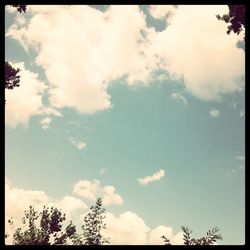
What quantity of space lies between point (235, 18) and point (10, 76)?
11297 mm

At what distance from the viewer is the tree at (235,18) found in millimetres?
12641

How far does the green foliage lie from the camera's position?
55.8 ft

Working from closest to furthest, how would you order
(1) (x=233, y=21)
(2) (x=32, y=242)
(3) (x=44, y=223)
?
(1) (x=233, y=21) < (2) (x=32, y=242) < (3) (x=44, y=223)

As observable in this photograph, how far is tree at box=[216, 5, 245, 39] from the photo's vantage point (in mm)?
12641

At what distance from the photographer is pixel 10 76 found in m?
17.2

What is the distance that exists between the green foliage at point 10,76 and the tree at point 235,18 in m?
10.6

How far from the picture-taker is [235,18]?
13062mm

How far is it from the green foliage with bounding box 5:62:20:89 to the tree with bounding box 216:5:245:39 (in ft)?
34.7
